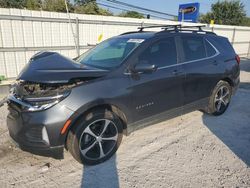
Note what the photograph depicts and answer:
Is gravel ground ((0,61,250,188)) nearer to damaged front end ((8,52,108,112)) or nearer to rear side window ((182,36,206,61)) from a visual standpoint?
damaged front end ((8,52,108,112))

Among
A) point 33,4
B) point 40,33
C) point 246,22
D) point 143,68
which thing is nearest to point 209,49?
point 143,68

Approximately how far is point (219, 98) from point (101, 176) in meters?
3.16

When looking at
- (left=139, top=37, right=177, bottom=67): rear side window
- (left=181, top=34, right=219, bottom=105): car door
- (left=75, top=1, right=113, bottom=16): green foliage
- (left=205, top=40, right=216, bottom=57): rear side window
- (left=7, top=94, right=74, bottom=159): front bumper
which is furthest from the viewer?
(left=75, top=1, right=113, bottom=16): green foliage

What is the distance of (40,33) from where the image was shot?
7.35 metres

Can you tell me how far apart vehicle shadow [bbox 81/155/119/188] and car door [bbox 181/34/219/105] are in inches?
72.4

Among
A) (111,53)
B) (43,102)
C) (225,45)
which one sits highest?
(225,45)

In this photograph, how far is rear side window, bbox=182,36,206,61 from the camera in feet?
12.4

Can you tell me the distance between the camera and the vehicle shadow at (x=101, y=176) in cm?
254

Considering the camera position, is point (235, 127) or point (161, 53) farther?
point (235, 127)

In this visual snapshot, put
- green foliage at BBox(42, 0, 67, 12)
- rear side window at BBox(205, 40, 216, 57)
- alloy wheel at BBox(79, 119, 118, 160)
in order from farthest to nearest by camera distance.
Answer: green foliage at BBox(42, 0, 67, 12) → rear side window at BBox(205, 40, 216, 57) → alloy wheel at BBox(79, 119, 118, 160)

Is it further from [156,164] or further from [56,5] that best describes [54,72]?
[56,5]

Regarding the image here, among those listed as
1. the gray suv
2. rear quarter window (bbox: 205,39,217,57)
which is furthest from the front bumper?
rear quarter window (bbox: 205,39,217,57)

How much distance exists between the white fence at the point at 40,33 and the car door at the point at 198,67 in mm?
5425

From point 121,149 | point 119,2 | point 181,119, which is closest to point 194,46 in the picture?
point 181,119
